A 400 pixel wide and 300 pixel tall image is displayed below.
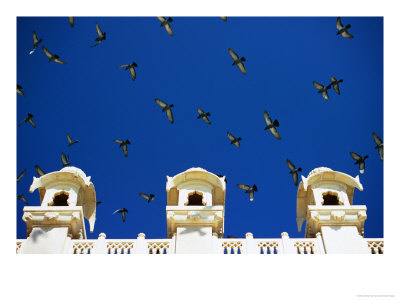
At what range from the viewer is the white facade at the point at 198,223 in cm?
2061

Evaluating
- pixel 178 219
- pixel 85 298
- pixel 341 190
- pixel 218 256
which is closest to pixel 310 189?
pixel 341 190

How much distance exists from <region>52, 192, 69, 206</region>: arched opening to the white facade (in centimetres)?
3

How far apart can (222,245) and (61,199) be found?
231 inches

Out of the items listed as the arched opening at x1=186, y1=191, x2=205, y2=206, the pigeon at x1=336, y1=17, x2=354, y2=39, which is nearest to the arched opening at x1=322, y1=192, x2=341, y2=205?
the arched opening at x1=186, y1=191, x2=205, y2=206

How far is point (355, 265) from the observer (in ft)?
57.6

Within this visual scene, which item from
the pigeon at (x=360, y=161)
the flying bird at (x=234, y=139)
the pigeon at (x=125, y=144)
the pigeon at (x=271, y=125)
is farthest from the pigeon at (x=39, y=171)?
the pigeon at (x=360, y=161)

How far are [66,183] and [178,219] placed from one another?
4.34 metres

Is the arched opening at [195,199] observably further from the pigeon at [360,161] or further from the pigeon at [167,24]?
the pigeon at [167,24]

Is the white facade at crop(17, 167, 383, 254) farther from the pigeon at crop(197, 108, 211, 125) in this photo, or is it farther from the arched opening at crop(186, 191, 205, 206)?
the pigeon at crop(197, 108, 211, 125)

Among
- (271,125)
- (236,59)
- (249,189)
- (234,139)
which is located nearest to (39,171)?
(234,139)

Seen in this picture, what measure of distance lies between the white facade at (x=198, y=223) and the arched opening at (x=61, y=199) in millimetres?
33

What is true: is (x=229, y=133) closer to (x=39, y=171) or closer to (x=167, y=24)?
(x=167, y=24)

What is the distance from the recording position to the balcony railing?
67.7 feet

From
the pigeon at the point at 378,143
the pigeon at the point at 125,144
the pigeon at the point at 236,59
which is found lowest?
the pigeon at the point at 378,143
